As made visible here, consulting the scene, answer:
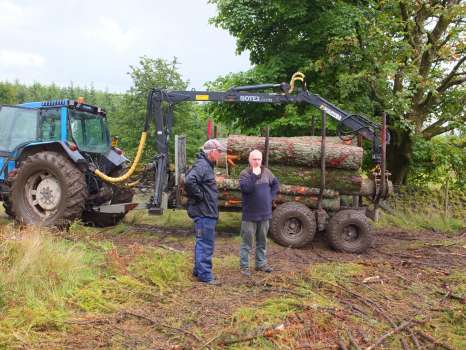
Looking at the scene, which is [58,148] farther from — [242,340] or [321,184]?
[242,340]

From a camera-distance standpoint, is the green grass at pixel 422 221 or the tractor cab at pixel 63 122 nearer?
the tractor cab at pixel 63 122

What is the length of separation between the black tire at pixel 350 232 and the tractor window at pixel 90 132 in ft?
15.4

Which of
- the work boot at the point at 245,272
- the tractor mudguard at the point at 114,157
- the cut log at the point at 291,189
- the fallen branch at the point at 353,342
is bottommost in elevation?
the fallen branch at the point at 353,342

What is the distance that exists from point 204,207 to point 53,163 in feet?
12.1

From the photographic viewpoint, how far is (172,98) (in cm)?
872

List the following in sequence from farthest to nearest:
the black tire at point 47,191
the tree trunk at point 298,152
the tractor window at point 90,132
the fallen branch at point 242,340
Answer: the tractor window at point 90,132
the tree trunk at point 298,152
the black tire at point 47,191
the fallen branch at point 242,340

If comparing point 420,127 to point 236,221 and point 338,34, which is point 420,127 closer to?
point 338,34

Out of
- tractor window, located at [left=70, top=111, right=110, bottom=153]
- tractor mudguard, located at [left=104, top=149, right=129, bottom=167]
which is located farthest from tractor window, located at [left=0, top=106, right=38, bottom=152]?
tractor mudguard, located at [left=104, top=149, right=129, bottom=167]

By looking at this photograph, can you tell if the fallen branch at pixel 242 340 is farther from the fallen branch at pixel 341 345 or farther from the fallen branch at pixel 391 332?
the fallen branch at pixel 391 332

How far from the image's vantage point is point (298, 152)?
8.14m

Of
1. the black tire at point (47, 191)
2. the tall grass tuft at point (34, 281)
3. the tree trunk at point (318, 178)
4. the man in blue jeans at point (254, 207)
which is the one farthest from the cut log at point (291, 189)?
the tall grass tuft at point (34, 281)

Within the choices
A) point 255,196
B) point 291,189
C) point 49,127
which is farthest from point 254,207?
point 49,127

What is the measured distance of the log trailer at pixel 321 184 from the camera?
25.9 ft

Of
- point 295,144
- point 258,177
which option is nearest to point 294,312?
point 258,177
